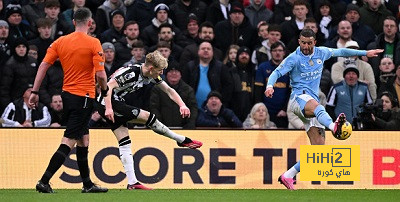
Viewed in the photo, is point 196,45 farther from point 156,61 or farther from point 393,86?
point 156,61

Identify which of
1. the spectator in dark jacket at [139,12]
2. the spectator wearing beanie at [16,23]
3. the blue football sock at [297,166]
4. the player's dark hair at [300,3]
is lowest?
the blue football sock at [297,166]

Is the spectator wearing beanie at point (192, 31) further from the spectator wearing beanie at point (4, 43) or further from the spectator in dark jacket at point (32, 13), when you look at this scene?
Result: the spectator wearing beanie at point (4, 43)

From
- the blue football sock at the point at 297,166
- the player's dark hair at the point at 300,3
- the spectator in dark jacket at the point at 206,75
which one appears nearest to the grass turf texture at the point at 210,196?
the blue football sock at the point at 297,166

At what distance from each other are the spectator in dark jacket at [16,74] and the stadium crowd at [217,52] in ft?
0.06

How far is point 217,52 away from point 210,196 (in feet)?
22.7

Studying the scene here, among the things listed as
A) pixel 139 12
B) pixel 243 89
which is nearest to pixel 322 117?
pixel 243 89

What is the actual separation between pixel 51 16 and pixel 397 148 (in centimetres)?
738

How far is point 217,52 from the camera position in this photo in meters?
21.2

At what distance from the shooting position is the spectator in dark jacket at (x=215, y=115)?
63.6 feet

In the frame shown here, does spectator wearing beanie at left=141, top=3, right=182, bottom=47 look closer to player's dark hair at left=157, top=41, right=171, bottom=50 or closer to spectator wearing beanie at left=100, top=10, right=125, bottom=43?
spectator wearing beanie at left=100, top=10, right=125, bottom=43

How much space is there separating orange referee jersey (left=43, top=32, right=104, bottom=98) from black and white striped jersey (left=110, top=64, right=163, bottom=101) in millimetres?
908

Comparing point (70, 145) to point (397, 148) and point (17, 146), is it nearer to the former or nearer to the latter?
point (17, 146)

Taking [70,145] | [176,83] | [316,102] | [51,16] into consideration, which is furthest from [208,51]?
[70,145]

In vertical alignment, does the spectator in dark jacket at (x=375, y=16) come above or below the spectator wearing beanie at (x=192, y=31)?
above
